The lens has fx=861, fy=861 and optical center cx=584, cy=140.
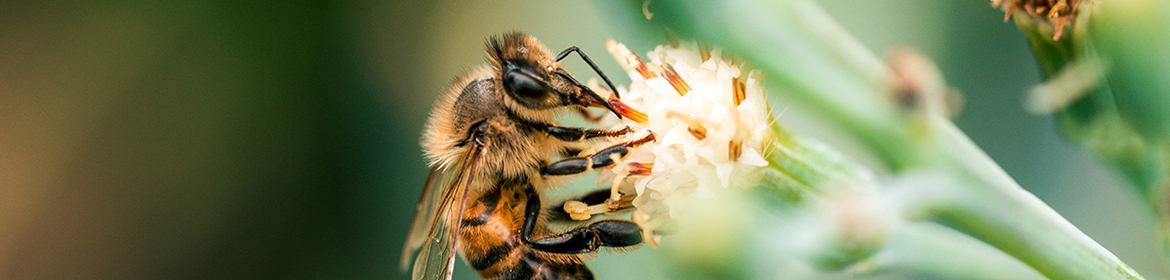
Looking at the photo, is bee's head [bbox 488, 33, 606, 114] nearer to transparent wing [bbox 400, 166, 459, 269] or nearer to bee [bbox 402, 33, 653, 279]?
bee [bbox 402, 33, 653, 279]

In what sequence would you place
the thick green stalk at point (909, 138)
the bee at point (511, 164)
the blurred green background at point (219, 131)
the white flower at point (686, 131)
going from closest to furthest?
1. the thick green stalk at point (909, 138)
2. the white flower at point (686, 131)
3. the bee at point (511, 164)
4. the blurred green background at point (219, 131)

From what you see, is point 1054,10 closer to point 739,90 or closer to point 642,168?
point 739,90

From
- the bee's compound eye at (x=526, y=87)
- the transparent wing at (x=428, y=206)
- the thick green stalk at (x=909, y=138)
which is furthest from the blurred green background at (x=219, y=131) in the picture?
the thick green stalk at (x=909, y=138)

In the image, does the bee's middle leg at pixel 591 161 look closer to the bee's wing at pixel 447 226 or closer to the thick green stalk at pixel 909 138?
the bee's wing at pixel 447 226

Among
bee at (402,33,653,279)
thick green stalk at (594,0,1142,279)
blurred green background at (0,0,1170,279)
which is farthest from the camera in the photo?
blurred green background at (0,0,1170,279)

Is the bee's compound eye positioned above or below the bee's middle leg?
above

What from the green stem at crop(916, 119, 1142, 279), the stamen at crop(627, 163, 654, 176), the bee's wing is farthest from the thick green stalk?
the bee's wing
